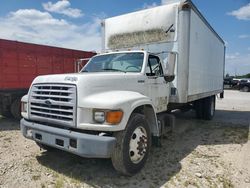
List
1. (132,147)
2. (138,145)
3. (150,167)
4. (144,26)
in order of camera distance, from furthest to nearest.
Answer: (144,26) → (150,167) → (138,145) → (132,147)

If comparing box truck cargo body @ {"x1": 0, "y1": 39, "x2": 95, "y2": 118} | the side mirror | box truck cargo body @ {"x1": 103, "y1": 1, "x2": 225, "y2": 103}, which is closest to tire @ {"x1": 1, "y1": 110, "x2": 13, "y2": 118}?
box truck cargo body @ {"x1": 0, "y1": 39, "x2": 95, "y2": 118}

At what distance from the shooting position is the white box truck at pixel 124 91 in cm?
359

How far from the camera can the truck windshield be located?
4982mm

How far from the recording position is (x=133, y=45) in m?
6.64

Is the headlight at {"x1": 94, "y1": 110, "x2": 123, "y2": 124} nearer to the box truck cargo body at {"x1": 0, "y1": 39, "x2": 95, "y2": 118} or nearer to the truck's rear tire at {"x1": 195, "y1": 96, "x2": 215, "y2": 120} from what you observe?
the box truck cargo body at {"x1": 0, "y1": 39, "x2": 95, "y2": 118}

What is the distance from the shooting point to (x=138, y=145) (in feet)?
13.7

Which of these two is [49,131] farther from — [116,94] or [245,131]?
[245,131]

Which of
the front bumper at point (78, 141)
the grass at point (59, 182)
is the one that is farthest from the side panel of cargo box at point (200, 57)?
the grass at point (59, 182)

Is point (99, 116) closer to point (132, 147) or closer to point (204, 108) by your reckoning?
point (132, 147)

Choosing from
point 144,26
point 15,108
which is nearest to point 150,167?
point 144,26

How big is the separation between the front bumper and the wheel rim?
2.03ft

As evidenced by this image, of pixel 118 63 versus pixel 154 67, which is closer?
pixel 118 63

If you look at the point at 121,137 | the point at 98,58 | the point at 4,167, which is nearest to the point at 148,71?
the point at 98,58

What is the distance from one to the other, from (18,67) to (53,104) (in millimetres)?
5337
